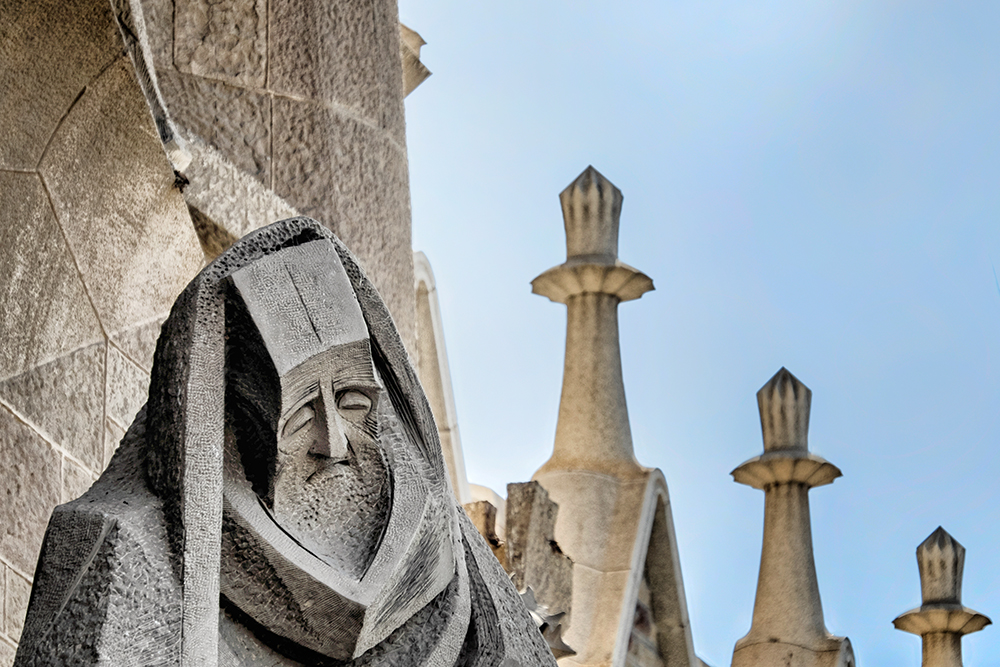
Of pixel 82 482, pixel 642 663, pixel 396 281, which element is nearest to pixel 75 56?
pixel 82 482

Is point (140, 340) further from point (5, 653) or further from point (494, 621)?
point (494, 621)

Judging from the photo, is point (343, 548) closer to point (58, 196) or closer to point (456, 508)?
point (456, 508)

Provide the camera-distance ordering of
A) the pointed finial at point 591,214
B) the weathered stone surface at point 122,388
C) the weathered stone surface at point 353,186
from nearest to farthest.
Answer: the weathered stone surface at point 122,388 < the weathered stone surface at point 353,186 < the pointed finial at point 591,214

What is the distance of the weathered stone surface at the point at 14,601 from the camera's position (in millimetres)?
2287

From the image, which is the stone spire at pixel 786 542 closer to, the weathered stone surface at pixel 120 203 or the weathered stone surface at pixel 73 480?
the weathered stone surface at pixel 120 203

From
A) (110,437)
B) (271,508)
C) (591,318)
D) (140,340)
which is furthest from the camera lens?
(591,318)

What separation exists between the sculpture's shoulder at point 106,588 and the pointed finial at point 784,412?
7054mm

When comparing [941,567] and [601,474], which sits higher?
[941,567]

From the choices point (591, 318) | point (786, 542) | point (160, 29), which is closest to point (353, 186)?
point (160, 29)

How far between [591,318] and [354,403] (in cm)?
516

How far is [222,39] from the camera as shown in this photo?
128 inches

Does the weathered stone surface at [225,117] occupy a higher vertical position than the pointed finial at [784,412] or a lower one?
lower

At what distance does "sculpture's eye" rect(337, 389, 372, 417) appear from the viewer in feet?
5.08

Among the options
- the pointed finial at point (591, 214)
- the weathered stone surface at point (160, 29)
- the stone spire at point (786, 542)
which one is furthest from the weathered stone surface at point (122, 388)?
the stone spire at point (786, 542)
